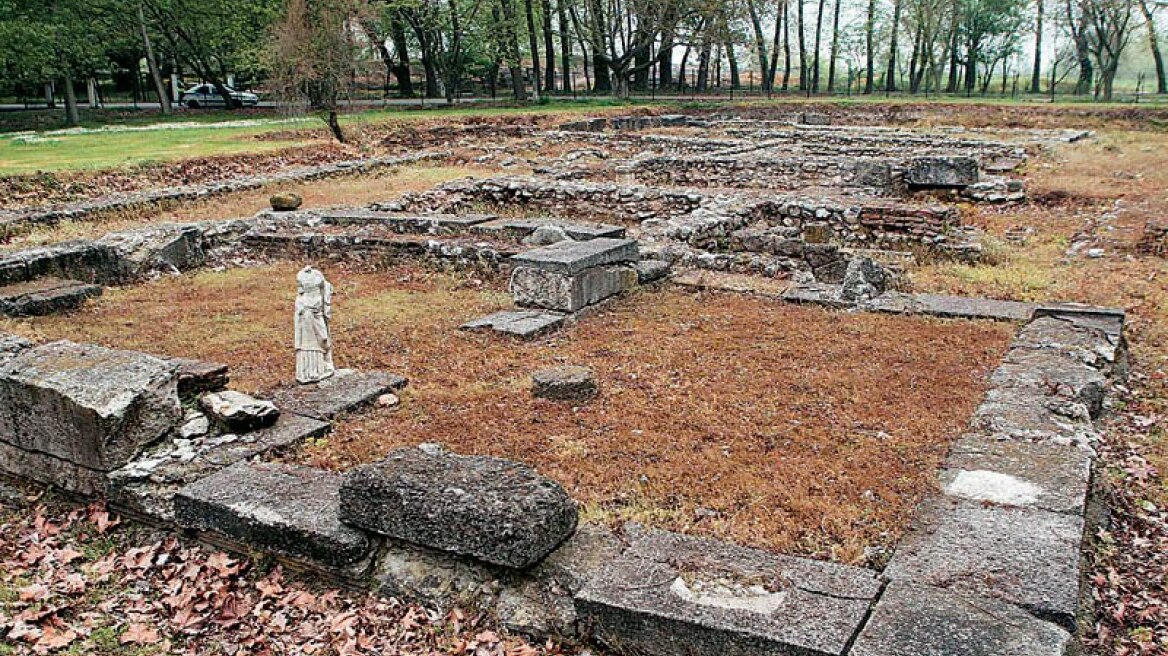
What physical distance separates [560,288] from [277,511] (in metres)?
5.02

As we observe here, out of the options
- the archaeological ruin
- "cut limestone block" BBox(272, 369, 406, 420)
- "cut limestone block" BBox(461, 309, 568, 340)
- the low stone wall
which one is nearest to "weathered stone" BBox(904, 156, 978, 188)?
the archaeological ruin

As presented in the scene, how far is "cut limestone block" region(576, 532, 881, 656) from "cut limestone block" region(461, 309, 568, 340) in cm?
472

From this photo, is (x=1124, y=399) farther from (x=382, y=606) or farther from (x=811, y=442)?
(x=382, y=606)

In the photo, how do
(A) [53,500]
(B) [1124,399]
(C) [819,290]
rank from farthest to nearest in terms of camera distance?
(C) [819,290] → (B) [1124,399] → (A) [53,500]

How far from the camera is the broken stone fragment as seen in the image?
6.05m

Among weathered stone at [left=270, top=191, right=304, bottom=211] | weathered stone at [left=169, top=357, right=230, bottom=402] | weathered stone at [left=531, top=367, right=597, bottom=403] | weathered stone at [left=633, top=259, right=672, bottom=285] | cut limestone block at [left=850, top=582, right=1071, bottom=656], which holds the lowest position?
weathered stone at [left=531, top=367, right=597, bottom=403]

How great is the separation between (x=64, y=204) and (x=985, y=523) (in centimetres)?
1643

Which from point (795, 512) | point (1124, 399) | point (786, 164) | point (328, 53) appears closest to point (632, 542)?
point (795, 512)

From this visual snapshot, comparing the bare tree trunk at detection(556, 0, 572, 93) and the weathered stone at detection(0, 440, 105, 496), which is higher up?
the bare tree trunk at detection(556, 0, 572, 93)

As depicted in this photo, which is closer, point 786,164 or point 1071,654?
point 1071,654

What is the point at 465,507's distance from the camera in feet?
14.2

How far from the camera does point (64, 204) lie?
16.0m

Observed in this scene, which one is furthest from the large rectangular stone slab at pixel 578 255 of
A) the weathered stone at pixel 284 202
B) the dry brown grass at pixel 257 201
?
the dry brown grass at pixel 257 201

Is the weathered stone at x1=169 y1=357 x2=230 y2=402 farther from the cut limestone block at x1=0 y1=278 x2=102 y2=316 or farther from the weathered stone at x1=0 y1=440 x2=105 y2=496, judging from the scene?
the cut limestone block at x1=0 y1=278 x2=102 y2=316
